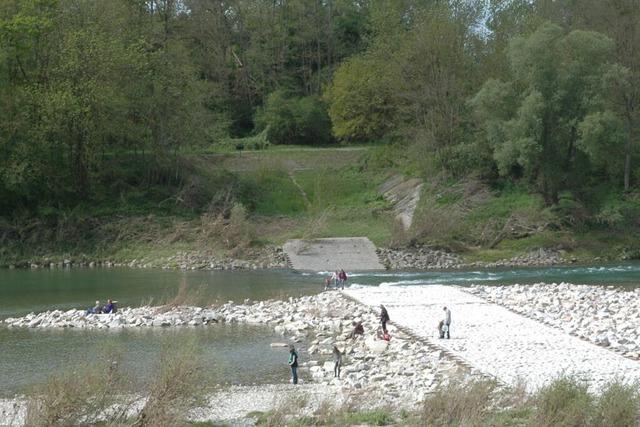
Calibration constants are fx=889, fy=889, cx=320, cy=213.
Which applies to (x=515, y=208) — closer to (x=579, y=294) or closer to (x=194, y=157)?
(x=579, y=294)

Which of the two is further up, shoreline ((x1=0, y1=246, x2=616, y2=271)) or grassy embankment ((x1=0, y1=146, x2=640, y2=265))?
grassy embankment ((x1=0, y1=146, x2=640, y2=265))

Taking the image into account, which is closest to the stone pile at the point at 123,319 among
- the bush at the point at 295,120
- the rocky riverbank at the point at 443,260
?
the rocky riverbank at the point at 443,260

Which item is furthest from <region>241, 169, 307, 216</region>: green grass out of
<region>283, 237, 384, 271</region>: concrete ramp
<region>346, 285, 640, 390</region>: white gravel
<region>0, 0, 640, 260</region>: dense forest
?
<region>346, 285, 640, 390</region>: white gravel

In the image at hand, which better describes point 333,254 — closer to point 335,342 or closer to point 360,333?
point 360,333

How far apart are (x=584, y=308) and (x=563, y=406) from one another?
18975mm

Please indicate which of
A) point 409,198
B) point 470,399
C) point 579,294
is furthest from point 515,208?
point 470,399

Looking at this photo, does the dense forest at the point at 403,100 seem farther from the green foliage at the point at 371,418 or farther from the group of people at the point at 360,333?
the green foliage at the point at 371,418

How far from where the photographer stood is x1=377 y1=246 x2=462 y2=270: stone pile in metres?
59.8

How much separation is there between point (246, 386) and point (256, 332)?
9.61m

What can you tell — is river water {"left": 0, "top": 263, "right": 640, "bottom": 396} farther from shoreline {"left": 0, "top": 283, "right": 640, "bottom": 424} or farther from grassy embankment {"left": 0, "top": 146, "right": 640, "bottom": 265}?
grassy embankment {"left": 0, "top": 146, "right": 640, "bottom": 265}

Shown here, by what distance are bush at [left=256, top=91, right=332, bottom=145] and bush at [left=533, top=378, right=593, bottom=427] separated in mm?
70370

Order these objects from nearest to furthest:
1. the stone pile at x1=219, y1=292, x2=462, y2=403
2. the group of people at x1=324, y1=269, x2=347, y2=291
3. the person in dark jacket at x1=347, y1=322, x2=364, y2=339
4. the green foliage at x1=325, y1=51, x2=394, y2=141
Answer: the stone pile at x1=219, y1=292, x2=462, y2=403 < the person in dark jacket at x1=347, y1=322, x2=364, y2=339 < the group of people at x1=324, y1=269, x2=347, y2=291 < the green foliage at x1=325, y1=51, x2=394, y2=141

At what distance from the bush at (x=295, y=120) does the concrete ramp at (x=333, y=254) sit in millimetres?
27951

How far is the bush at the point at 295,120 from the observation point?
8988 cm
